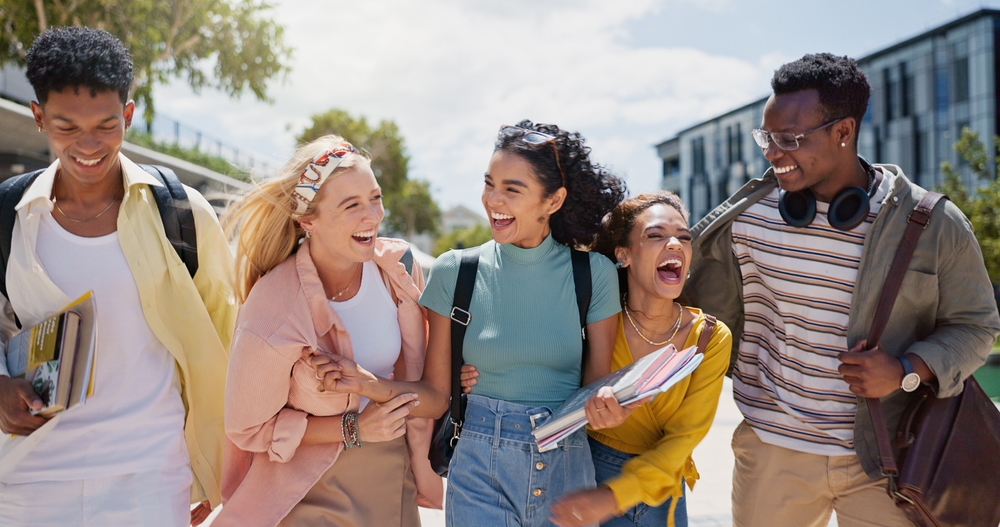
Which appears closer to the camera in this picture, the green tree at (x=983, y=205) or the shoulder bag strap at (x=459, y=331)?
the shoulder bag strap at (x=459, y=331)

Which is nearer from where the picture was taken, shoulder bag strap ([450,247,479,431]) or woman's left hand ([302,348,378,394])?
woman's left hand ([302,348,378,394])

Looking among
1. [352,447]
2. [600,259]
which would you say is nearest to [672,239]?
[600,259]

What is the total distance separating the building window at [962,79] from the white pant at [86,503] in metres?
45.6

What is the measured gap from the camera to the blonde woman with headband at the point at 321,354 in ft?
8.66

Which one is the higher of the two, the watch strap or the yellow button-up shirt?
the yellow button-up shirt

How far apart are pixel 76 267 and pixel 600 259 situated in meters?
1.89

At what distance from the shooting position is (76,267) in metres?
2.76

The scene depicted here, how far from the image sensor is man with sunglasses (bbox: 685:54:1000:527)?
9.67 ft

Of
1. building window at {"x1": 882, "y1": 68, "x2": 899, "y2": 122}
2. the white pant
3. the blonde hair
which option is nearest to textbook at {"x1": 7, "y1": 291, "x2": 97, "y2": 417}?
the white pant

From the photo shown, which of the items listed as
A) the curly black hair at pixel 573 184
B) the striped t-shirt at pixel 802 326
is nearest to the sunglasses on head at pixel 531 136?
the curly black hair at pixel 573 184

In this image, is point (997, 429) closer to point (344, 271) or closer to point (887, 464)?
point (887, 464)

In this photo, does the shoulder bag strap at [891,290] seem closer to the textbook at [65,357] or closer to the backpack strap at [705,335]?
the backpack strap at [705,335]

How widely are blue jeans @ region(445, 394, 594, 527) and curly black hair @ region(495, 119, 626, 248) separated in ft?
2.41

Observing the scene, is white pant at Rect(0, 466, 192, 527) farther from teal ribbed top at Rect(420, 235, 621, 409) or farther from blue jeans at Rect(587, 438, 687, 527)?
blue jeans at Rect(587, 438, 687, 527)
